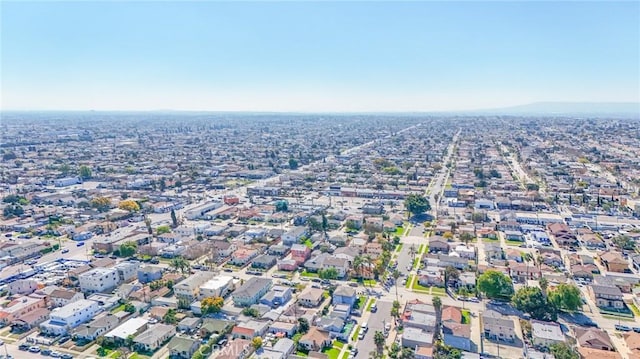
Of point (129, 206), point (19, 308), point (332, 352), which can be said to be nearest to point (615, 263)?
point (332, 352)

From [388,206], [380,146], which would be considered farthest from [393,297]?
→ [380,146]

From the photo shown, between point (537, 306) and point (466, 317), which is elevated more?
point (537, 306)

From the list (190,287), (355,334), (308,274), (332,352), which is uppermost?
(190,287)

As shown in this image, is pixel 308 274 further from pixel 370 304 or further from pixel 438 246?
pixel 438 246

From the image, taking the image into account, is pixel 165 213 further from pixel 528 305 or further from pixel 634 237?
pixel 634 237

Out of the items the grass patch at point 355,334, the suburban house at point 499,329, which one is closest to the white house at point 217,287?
the grass patch at point 355,334

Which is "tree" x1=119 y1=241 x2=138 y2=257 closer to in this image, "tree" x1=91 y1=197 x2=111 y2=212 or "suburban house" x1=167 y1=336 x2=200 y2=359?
"suburban house" x1=167 y1=336 x2=200 y2=359
